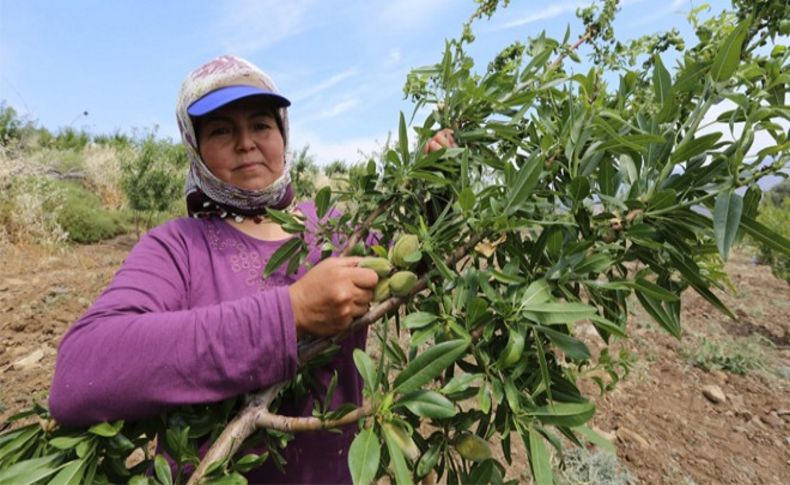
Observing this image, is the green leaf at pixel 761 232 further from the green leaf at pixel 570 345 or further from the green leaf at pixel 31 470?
the green leaf at pixel 31 470

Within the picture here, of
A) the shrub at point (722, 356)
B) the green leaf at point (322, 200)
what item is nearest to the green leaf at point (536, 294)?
the green leaf at point (322, 200)

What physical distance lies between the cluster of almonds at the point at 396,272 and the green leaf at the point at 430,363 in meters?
0.15

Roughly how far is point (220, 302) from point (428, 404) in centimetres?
70

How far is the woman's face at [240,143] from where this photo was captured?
126 centimetres

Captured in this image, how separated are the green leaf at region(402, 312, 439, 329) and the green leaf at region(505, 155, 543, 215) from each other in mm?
204

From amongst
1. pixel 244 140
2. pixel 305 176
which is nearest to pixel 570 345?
pixel 244 140

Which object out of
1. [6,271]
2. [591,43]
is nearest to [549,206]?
[591,43]

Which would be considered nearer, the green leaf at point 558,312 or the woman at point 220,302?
the green leaf at point 558,312

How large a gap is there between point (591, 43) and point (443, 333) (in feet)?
6.75

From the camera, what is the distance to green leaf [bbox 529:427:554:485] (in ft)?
2.22

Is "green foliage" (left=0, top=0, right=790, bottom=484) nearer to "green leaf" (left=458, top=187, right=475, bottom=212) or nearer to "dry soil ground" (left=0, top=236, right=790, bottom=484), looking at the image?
"green leaf" (left=458, top=187, right=475, bottom=212)

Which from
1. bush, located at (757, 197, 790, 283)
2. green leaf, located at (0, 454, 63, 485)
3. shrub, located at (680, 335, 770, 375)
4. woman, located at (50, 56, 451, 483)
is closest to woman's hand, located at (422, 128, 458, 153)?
woman, located at (50, 56, 451, 483)

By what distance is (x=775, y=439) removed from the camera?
3.33 metres

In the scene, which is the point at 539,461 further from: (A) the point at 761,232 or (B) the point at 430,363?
(A) the point at 761,232
